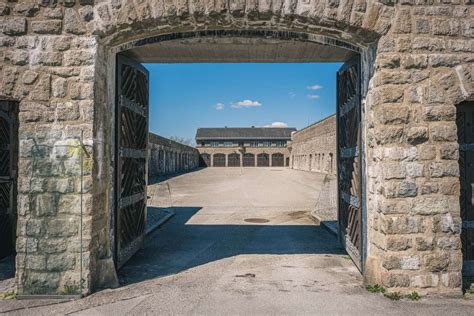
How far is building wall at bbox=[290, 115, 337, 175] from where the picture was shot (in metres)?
34.4

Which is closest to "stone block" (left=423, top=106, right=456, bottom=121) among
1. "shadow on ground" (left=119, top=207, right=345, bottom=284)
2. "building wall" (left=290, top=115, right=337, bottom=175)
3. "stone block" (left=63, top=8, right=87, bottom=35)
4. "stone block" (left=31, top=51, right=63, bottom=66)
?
"shadow on ground" (left=119, top=207, right=345, bottom=284)

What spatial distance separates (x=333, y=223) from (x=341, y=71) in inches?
161

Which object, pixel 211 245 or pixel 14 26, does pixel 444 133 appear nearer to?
pixel 211 245

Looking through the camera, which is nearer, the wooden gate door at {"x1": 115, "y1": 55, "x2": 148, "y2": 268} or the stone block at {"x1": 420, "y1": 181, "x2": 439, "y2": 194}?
the stone block at {"x1": 420, "y1": 181, "x2": 439, "y2": 194}

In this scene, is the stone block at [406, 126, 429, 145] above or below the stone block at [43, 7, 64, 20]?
below

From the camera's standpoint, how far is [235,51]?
20.6 ft

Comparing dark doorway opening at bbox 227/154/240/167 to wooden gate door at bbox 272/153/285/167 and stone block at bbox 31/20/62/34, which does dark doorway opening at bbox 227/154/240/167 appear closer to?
wooden gate door at bbox 272/153/285/167

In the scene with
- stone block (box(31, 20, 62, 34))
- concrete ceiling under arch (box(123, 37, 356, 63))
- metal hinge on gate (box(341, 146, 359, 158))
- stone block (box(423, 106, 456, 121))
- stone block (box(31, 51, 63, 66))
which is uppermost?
concrete ceiling under arch (box(123, 37, 356, 63))

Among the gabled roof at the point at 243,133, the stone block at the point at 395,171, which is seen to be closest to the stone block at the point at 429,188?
the stone block at the point at 395,171

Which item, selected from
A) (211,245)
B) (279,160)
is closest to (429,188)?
(211,245)

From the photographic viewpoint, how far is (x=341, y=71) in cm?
685

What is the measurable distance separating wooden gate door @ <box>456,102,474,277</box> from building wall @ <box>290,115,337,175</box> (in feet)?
93.1

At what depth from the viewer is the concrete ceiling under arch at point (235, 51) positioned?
571 centimetres

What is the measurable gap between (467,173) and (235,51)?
434cm
